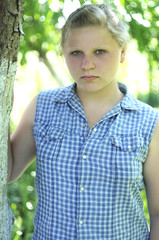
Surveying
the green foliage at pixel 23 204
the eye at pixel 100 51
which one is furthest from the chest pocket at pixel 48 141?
the green foliage at pixel 23 204

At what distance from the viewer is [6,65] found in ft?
4.70

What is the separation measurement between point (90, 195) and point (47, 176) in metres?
0.21

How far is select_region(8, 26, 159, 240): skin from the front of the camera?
157 centimetres

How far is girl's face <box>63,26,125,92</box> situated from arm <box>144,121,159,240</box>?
0.33 m

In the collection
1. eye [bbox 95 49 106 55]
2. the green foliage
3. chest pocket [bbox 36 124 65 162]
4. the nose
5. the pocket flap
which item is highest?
eye [bbox 95 49 106 55]

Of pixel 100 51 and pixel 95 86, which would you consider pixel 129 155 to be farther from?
pixel 100 51

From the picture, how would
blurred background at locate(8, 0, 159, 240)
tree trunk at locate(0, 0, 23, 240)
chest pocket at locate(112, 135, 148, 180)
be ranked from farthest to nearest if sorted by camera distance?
blurred background at locate(8, 0, 159, 240) < chest pocket at locate(112, 135, 148, 180) < tree trunk at locate(0, 0, 23, 240)

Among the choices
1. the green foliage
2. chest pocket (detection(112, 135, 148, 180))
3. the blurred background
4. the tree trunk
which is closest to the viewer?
the tree trunk

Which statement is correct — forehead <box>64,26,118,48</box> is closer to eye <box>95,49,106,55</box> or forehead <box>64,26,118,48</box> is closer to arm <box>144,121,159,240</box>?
eye <box>95,49,106,55</box>

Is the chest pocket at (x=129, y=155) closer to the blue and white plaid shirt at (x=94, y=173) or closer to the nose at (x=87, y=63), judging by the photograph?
the blue and white plaid shirt at (x=94, y=173)

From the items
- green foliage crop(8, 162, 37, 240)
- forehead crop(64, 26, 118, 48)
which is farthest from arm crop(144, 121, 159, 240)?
green foliage crop(8, 162, 37, 240)

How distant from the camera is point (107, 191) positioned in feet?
5.10

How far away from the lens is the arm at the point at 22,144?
175 centimetres

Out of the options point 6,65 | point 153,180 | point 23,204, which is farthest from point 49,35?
point 153,180
